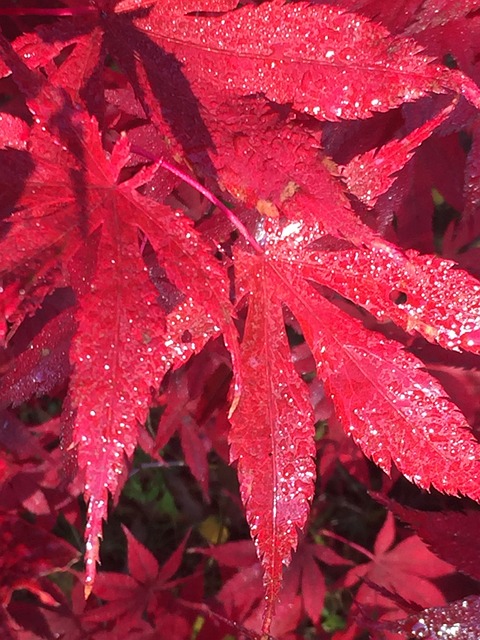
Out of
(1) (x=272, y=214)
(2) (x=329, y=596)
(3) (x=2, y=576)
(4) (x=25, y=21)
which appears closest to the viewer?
(1) (x=272, y=214)

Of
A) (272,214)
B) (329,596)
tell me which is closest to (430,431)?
(272,214)

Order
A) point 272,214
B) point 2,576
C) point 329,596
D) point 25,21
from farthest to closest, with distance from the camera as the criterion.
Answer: point 329,596, point 2,576, point 25,21, point 272,214

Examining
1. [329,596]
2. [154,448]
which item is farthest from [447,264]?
[329,596]

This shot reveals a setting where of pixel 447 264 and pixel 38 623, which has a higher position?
pixel 447 264

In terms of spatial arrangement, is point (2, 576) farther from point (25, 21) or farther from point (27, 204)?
point (25, 21)

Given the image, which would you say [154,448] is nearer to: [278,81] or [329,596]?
[278,81]

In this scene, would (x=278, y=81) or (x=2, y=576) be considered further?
(x=2, y=576)

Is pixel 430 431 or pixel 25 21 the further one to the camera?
pixel 25 21

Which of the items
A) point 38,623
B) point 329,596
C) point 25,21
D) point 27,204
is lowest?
point 329,596

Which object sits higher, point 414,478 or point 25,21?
point 25,21
